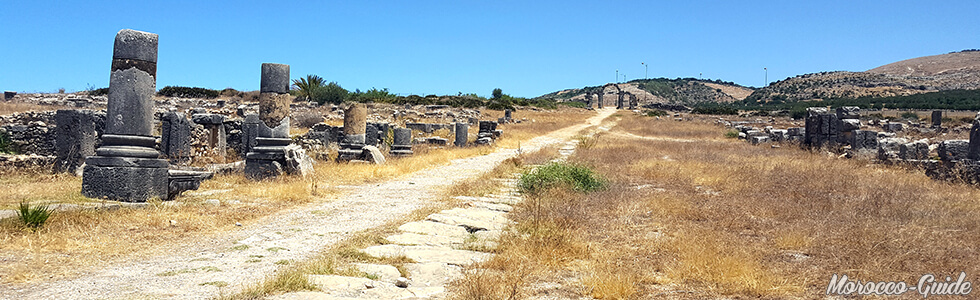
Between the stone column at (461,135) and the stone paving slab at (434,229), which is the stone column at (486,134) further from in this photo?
the stone paving slab at (434,229)

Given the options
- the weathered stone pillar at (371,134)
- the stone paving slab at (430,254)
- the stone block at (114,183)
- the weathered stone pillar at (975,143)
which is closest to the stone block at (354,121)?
the weathered stone pillar at (371,134)

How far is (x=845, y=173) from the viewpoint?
42.3 ft

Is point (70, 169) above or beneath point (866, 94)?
beneath

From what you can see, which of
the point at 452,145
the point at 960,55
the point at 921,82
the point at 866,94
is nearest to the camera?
the point at 452,145

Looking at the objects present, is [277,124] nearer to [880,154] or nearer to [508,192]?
[508,192]

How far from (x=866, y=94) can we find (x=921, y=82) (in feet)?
58.1

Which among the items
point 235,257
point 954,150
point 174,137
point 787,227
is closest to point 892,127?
point 954,150

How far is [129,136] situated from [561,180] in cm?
658

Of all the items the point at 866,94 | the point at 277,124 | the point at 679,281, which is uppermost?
the point at 866,94

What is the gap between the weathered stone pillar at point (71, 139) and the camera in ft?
40.7

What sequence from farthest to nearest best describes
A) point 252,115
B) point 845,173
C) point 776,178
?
point 252,115 → point 845,173 → point 776,178

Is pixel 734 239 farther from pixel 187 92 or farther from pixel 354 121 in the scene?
pixel 187 92

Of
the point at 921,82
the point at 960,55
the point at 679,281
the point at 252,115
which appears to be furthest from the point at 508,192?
the point at 960,55

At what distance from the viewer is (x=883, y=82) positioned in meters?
102
